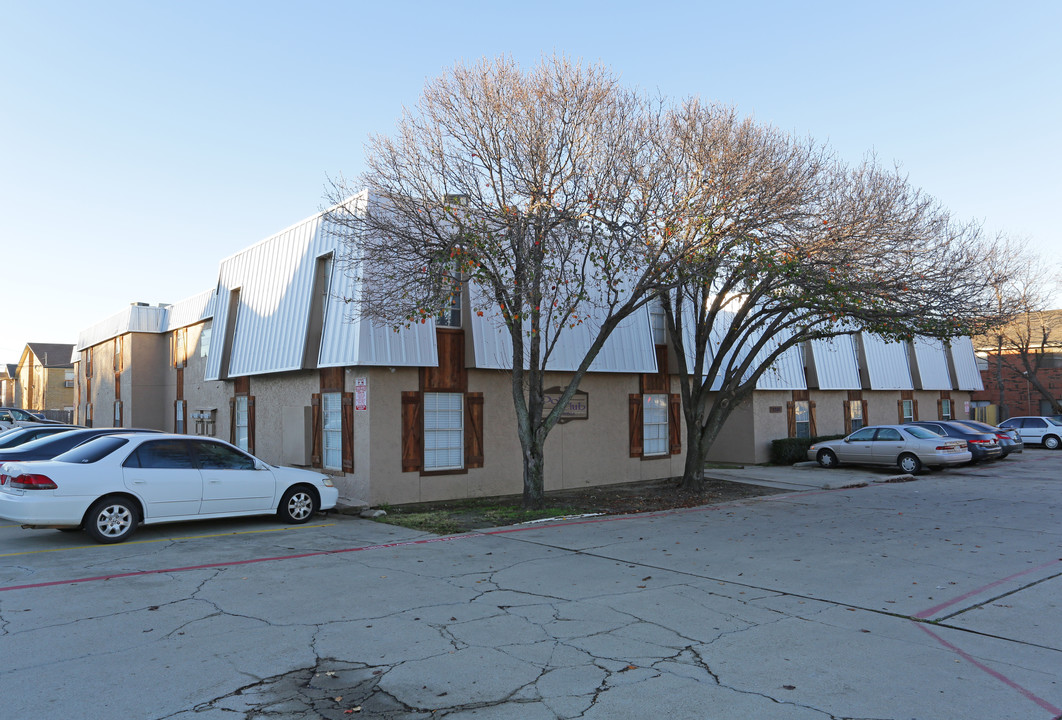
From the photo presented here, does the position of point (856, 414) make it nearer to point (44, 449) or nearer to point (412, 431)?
point (412, 431)

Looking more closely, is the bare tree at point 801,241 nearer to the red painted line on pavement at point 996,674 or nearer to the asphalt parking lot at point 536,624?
the asphalt parking lot at point 536,624

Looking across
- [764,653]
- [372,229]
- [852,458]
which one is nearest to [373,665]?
[764,653]

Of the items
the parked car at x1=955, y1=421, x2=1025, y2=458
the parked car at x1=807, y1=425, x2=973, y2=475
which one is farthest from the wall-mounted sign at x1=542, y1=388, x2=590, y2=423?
the parked car at x1=955, y1=421, x2=1025, y2=458

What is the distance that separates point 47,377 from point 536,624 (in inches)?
2709

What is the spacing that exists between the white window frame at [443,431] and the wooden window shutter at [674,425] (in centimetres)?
744

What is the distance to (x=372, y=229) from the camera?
14.5 meters

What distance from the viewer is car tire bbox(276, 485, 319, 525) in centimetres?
1316

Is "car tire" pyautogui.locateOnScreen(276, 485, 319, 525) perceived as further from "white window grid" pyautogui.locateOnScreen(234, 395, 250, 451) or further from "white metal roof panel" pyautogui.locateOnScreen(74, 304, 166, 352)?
"white metal roof panel" pyautogui.locateOnScreen(74, 304, 166, 352)

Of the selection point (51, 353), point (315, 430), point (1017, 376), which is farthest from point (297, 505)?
point (51, 353)

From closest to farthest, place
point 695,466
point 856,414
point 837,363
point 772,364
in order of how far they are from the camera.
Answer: point 695,466
point 772,364
point 837,363
point 856,414

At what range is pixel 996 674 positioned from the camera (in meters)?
5.62

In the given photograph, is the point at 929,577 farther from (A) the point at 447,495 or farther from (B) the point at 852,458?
(B) the point at 852,458

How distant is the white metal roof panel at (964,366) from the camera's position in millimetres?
35938

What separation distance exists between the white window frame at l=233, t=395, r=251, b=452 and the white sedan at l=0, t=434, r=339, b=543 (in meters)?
8.77
